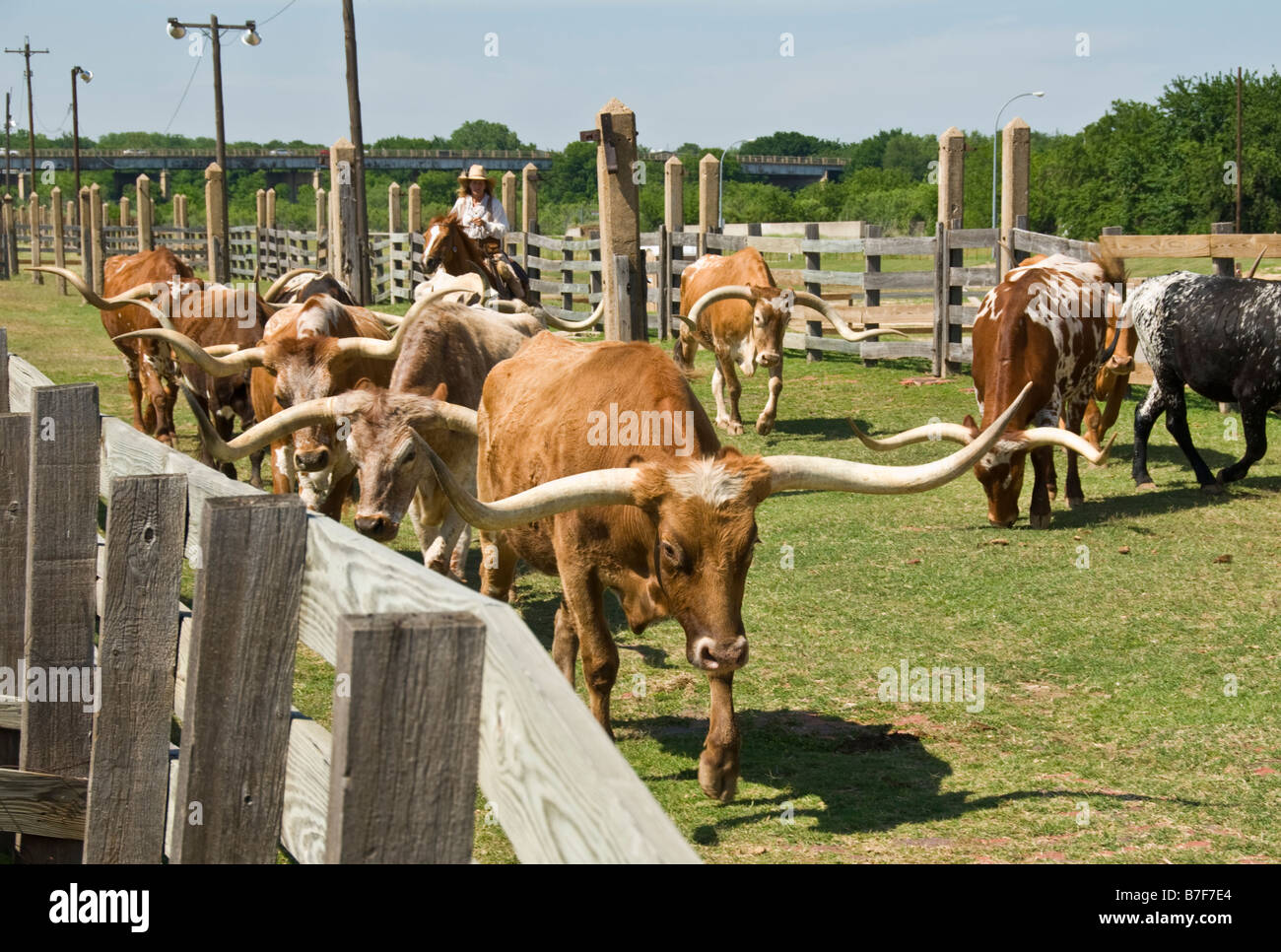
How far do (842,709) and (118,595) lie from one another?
13.0 feet

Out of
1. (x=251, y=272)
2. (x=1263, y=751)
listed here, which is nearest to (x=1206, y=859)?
(x=1263, y=751)

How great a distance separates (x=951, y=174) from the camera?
17562 mm

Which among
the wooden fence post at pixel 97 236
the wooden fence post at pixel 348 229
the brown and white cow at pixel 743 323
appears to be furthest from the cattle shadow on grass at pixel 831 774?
the wooden fence post at pixel 97 236

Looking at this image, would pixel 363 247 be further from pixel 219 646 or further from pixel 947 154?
pixel 219 646

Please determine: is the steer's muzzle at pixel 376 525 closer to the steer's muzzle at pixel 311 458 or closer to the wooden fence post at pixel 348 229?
the steer's muzzle at pixel 311 458

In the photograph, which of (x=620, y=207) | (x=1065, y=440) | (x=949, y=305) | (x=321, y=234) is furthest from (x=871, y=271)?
(x=321, y=234)

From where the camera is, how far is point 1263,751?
5.47 meters

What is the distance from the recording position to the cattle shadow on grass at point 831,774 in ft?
16.3

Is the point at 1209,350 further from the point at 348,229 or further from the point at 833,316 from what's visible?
the point at 348,229

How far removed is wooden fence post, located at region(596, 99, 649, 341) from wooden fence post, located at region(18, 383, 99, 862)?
5.26 meters

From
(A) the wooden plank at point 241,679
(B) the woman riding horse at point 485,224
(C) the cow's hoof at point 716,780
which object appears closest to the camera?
(A) the wooden plank at point 241,679

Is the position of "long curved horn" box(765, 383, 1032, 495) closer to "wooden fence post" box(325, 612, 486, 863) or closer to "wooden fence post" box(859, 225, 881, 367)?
"wooden fence post" box(325, 612, 486, 863)

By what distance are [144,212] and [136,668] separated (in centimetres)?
3973

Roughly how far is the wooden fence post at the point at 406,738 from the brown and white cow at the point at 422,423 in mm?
3715
